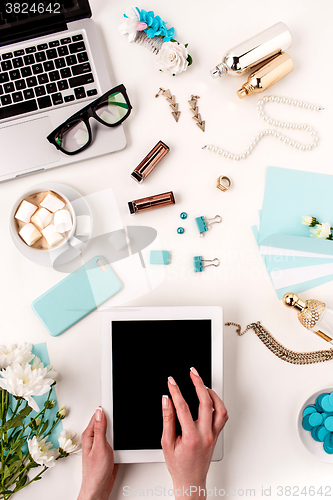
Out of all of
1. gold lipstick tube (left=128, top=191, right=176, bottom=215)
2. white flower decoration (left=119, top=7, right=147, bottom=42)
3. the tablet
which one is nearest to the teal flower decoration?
white flower decoration (left=119, top=7, right=147, bottom=42)

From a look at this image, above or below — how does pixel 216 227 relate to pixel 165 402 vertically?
above

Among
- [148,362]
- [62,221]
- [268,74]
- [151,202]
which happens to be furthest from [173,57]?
[148,362]

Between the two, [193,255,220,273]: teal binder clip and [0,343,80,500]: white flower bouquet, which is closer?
[0,343,80,500]: white flower bouquet

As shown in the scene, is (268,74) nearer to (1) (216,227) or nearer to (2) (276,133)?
(2) (276,133)

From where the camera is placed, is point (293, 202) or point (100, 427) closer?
point (100, 427)

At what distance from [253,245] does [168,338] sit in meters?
0.29

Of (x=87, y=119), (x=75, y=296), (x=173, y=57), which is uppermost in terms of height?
(x=173, y=57)

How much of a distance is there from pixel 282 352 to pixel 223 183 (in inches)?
15.6

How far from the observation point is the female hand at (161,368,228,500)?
0.68m

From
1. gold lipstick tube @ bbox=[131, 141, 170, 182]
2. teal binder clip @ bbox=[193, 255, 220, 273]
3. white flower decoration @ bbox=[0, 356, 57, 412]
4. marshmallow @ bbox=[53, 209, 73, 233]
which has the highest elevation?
gold lipstick tube @ bbox=[131, 141, 170, 182]

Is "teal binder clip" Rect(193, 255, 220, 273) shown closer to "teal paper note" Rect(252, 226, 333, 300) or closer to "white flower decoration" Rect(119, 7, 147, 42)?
"teal paper note" Rect(252, 226, 333, 300)

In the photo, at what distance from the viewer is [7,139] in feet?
2.56

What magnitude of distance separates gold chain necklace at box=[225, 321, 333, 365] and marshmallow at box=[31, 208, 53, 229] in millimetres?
443

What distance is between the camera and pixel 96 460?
0.69m
